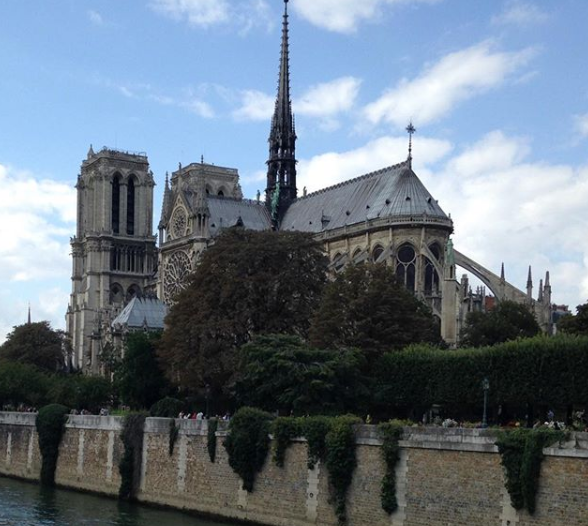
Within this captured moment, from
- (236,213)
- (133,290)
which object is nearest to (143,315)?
(236,213)

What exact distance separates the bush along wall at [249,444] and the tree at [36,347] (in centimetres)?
7032

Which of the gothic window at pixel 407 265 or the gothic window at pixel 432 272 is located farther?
the gothic window at pixel 407 265

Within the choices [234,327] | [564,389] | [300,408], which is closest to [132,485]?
[300,408]

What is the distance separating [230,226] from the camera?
85.4 meters

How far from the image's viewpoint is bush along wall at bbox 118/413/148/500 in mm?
42219

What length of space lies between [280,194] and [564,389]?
211 feet

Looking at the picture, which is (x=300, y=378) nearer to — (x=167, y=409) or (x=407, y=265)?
(x=167, y=409)

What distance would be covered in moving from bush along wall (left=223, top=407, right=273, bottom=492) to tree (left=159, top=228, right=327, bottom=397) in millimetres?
12886

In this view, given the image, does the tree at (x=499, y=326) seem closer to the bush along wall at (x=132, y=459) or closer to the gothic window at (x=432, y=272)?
the gothic window at (x=432, y=272)

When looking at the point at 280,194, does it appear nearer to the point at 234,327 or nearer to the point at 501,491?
the point at 234,327

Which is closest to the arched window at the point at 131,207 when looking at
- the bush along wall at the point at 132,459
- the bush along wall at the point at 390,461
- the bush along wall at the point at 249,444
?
the bush along wall at the point at 132,459

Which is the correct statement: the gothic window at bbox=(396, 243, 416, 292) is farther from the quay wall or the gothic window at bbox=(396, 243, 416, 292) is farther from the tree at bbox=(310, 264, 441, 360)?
the quay wall

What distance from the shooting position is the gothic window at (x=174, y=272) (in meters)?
97.7

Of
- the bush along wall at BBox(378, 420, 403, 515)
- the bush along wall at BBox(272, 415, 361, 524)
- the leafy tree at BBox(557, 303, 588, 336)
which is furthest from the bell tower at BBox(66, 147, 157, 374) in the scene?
the bush along wall at BBox(378, 420, 403, 515)
